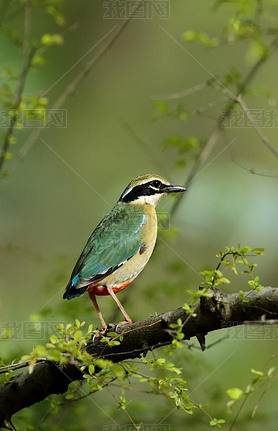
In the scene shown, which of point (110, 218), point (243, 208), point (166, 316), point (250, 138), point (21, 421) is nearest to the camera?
point (166, 316)

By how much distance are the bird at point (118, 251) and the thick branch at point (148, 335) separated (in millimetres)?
518

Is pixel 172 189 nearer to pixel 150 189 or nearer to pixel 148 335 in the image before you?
pixel 150 189

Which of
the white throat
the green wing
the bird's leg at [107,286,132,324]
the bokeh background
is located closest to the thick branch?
the bird's leg at [107,286,132,324]

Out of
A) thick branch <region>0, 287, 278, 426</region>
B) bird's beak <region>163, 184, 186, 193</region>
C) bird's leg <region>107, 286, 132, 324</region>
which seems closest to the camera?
thick branch <region>0, 287, 278, 426</region>

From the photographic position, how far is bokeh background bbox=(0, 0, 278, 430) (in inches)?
222

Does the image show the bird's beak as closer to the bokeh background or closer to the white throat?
the white throat

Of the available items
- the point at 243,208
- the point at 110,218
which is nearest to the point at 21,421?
the point at 110,218

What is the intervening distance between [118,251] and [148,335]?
108 centimetres

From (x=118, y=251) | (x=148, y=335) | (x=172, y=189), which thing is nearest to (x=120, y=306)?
(x=118, y=251)

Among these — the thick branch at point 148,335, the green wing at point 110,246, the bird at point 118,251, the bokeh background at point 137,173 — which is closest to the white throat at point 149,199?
the bird at point 118,251

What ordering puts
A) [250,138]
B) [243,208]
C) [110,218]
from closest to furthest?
[110,218], [243,208], [250,138]

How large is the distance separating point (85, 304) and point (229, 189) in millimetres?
2089

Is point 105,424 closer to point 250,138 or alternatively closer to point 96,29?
point 250,138

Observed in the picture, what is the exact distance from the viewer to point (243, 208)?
6348 mm
